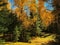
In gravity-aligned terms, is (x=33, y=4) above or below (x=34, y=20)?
above

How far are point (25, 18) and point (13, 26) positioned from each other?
8.14 feet

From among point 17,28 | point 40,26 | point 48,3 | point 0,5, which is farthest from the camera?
point 40,26

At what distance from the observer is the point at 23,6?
35.1 metres

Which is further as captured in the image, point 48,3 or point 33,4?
point 33,4

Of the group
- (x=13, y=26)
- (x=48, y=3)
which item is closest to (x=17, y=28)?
(x=13, y=26)

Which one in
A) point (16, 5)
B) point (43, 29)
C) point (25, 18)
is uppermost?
point (16, 5)

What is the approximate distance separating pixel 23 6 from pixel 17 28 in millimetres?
3846

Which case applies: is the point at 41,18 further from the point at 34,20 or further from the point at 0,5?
the point at 0,5

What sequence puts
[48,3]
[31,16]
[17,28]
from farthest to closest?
[31,16] → [17,28] → [48,3]

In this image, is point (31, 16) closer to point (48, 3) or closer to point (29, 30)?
point (29, 30)

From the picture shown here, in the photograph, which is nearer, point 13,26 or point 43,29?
point 13,26

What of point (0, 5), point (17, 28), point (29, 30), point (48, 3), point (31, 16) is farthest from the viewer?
point (31, 16)

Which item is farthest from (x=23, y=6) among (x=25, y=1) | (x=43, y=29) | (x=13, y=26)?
(x=43, y=29)

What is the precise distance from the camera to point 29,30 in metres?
36.7
